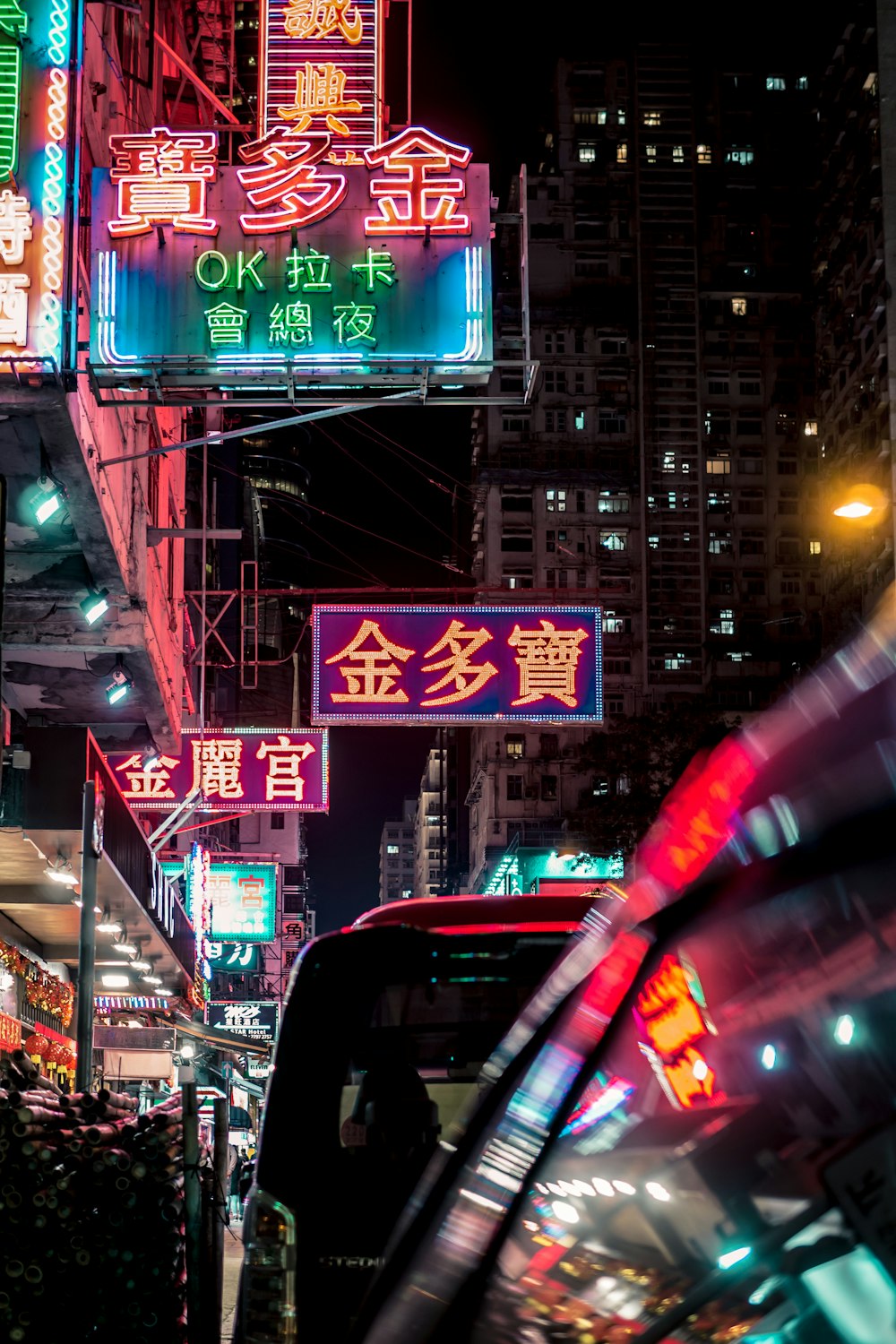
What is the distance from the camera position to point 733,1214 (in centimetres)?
196

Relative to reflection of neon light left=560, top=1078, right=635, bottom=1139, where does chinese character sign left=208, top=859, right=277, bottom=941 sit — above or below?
above

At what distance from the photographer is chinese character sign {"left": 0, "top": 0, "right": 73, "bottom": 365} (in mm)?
10656

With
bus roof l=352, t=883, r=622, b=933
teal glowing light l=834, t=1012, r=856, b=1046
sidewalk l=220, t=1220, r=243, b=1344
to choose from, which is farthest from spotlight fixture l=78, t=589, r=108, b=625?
teal glowing light l=834, t=1012, r=856, b=1046

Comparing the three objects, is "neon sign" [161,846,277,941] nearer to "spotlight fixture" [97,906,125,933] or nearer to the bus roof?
"spotlight fixture" [97,906,125,933]

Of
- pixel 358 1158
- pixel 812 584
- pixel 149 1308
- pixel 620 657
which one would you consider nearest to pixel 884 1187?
pixel 358 1158

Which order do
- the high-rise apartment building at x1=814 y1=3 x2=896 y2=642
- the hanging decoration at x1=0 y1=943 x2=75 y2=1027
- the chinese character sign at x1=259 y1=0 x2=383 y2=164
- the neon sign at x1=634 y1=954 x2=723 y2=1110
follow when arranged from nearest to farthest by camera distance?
the neon sign at x1=634 y1=954 x2=723 y2=1110 < the chinese character sign at x1=259 y1=0 x2=383 y2=164 < the hanging decoration at x1=0 y1=943 x2=75 y2=1027 < the high-rise apartment building at x1=814 y1=3 x2=896 y2=642

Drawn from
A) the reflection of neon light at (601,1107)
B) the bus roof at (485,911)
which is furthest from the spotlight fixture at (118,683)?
the reflection of neon light at (601,1107)

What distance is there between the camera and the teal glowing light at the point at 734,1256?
1932mm

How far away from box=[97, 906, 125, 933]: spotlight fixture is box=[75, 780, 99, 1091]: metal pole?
7.14 metres

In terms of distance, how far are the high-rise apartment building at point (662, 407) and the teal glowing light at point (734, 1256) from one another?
93.7 metres

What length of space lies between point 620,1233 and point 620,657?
95907mm

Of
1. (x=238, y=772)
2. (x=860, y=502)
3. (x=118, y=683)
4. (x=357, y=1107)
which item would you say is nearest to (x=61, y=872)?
(x=118, y=683)

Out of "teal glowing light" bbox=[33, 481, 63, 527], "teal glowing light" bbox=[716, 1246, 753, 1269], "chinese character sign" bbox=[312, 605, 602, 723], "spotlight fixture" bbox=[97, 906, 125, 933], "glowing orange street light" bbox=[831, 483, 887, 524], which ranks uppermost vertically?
"chinese character sign" bbox=[312, 605, 602, 723]

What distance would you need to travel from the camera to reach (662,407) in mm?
102688
